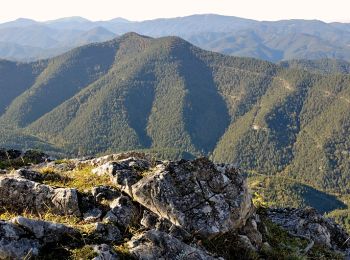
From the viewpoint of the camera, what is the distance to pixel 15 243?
1456cm

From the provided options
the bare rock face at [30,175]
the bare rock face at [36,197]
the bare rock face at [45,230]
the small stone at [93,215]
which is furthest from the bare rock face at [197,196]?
the bare rock face at [30,175]

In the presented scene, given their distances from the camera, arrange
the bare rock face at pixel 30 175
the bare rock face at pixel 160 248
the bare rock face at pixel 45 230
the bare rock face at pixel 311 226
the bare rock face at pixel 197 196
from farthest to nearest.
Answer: the bare rock face at pixel 311 226, the bare rock face at pixel 30 175, the bare rock face at pixel 197 196, the bare rock face at pixel 160 248, the bare rock face at pixel 45 230

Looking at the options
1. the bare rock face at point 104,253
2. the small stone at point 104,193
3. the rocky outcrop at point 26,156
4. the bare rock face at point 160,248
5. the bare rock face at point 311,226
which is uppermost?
the small stone at point 104,193

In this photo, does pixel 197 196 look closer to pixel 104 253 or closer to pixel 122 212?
pixel 122 212

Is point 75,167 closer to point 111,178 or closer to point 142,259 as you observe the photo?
point 111,178

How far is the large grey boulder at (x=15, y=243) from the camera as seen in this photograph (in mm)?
14242

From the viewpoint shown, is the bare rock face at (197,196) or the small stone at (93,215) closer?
the small stone at (93,215)

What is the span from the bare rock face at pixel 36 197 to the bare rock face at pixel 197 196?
3.08 m

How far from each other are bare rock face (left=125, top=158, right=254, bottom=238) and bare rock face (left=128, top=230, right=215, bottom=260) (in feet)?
6.15

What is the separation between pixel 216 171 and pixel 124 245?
7.61 metres

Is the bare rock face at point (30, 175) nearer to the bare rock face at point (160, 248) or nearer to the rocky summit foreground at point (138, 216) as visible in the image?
the rocky summit foreground at point (138, 216)

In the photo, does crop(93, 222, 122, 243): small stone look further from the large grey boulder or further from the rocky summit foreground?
the large grey boulder

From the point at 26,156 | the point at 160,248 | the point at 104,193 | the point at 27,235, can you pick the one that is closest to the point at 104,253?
the point at 160,248

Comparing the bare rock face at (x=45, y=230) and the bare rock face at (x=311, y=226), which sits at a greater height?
the bare rock face at (x=45, y=230)
